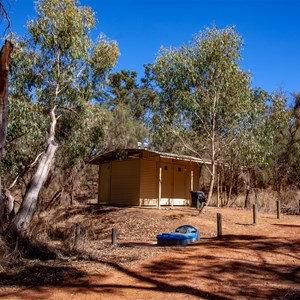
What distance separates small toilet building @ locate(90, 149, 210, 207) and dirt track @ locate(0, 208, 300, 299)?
37.0 ft

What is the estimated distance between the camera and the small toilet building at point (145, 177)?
21812 mm

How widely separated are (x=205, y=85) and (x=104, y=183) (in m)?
10.3

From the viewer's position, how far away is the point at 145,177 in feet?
72.2

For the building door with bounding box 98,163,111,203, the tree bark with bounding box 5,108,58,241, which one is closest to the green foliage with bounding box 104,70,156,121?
the building door with bounding box 98,163,111,203

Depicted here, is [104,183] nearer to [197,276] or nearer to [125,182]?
[125,182]

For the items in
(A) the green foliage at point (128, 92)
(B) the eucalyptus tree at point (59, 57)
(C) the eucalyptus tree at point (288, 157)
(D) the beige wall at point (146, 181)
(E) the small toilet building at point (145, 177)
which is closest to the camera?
(B) the eucalyptus tree at point (59, 57)

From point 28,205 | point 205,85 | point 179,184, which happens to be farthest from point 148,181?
point 28,205

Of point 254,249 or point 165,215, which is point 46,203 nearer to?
point 165,215

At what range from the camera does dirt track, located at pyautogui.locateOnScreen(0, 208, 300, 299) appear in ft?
20.1

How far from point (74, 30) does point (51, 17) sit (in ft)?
3.18

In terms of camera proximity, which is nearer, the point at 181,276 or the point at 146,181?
the point at 181,276

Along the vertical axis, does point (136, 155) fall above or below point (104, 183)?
above

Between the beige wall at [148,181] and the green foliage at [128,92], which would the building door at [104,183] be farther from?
the green foliage at [128,92]

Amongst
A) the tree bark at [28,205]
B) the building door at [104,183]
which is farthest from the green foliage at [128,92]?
the tree bark at [28,205]
